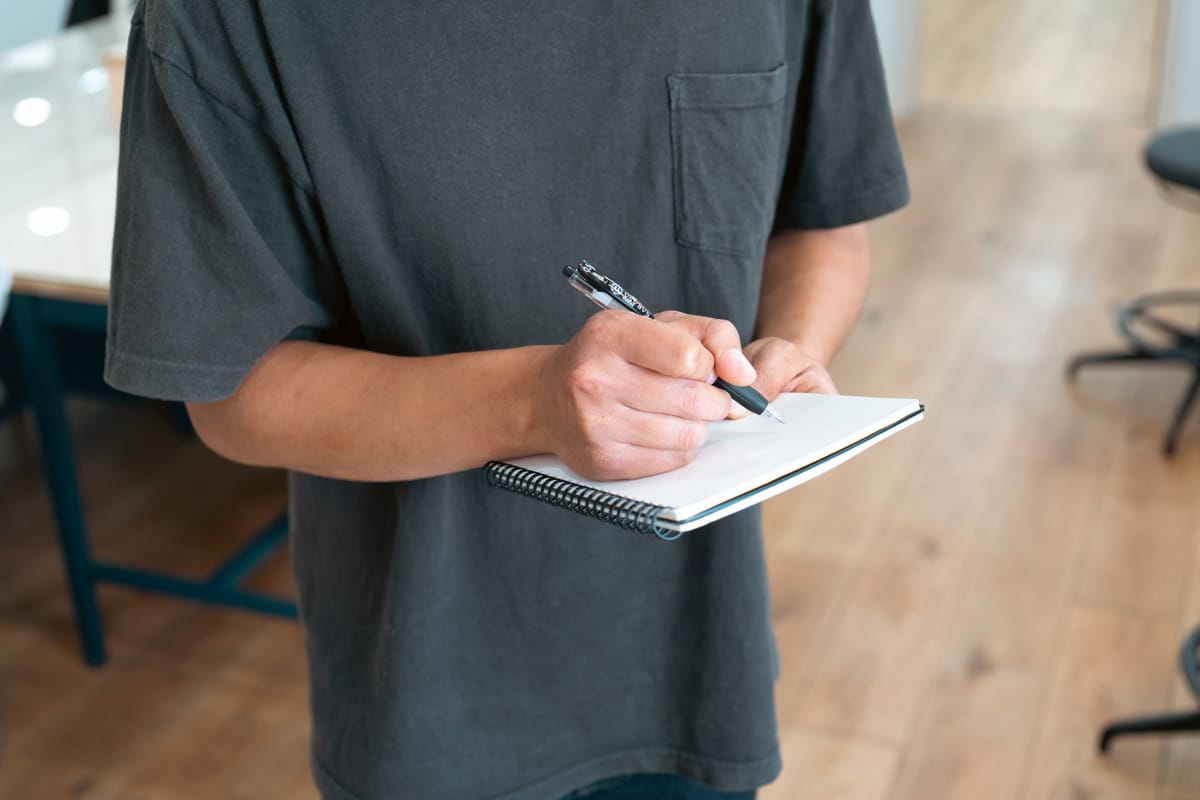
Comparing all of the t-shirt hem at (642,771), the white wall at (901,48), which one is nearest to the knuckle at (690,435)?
the t-shirt hem at (642,771)

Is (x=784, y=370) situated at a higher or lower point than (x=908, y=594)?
higher

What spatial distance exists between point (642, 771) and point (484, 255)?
42 cm

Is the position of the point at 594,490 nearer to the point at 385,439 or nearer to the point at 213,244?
the point at 385,439

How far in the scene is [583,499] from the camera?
70 cm

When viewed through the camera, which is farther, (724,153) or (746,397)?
(724,153)

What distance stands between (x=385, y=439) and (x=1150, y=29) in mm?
6102

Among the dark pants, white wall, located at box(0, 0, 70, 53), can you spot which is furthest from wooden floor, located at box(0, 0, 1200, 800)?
white wall, located at box(0, 0, 70, 53)

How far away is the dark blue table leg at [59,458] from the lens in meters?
2.16

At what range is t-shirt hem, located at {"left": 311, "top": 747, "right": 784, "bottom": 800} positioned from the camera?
97 cm

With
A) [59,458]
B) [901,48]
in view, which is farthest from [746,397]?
[901,48]

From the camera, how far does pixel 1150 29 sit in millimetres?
6039

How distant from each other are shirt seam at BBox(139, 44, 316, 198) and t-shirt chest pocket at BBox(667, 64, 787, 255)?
23 cm

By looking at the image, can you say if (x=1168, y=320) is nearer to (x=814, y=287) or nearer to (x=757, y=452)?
(x=814, y=287)

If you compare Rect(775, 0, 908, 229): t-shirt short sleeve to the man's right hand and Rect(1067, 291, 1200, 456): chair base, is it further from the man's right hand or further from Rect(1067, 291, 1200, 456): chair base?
Rect(1067, 291, 1200, 456): chair base
